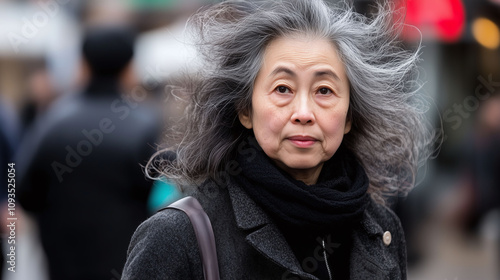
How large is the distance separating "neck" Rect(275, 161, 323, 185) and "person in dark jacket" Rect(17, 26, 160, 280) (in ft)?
4.87

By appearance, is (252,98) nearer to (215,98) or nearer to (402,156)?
(215,98)

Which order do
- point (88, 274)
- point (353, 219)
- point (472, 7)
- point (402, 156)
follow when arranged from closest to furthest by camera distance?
point (353, 219), point (402, 156), point (88, 274), point (472, 7)

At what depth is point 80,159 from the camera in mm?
4051

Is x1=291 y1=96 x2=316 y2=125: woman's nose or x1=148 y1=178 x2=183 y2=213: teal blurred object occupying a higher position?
x1=291 y1=96 x2=316 y2=125: woman's nose

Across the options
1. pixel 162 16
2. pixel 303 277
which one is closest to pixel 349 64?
pixel 303 277

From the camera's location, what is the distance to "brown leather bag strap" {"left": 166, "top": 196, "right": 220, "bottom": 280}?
2377mm

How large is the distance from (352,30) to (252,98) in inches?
16.9

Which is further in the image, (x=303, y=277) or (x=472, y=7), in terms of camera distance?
(x=472, y=7)

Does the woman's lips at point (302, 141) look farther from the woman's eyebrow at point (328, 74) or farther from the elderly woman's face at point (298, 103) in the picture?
the woman's eyebrow at point (328, 74)

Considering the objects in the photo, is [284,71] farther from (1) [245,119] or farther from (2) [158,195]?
(2) [158,195]

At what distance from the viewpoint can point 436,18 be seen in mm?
8406

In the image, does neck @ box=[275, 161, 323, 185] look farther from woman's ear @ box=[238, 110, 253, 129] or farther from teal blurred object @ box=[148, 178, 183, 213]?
teal blurred object @ box=[148, 178, 183, 213]

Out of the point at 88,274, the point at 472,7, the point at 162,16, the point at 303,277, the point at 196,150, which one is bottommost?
the point at 162,16

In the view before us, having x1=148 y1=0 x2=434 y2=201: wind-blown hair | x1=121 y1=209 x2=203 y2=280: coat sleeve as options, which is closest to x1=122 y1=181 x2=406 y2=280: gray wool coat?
x1=121 y1=209 x2=203 y2=280: coat sleeve
